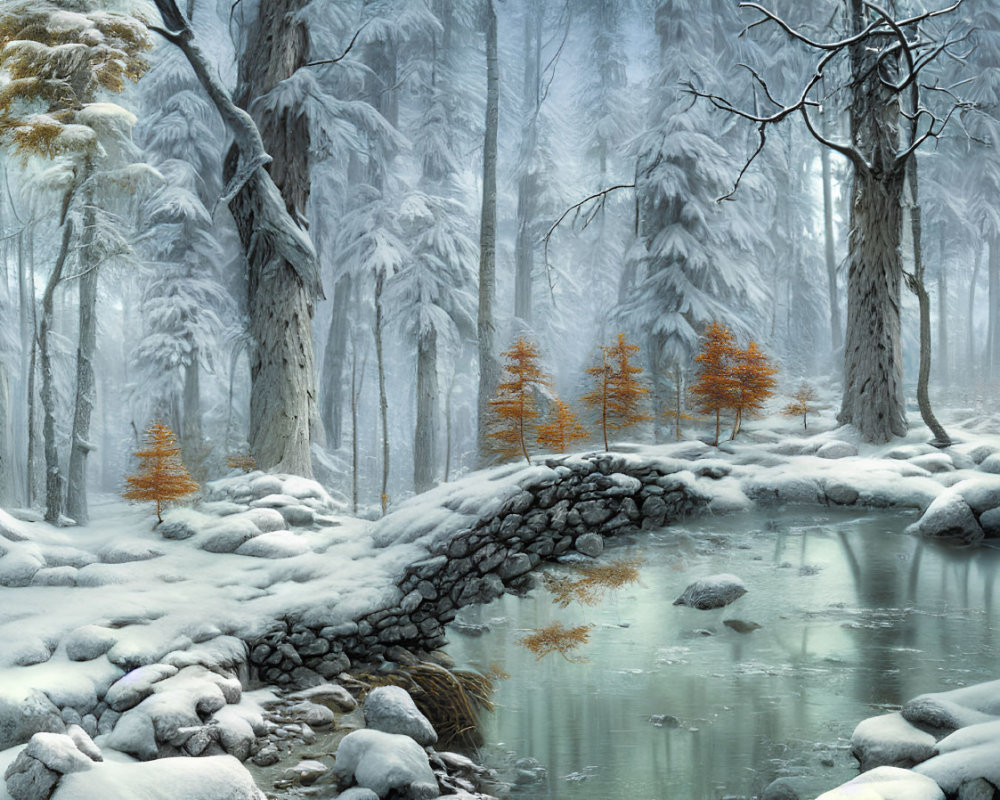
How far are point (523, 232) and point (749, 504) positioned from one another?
10897 millimetres

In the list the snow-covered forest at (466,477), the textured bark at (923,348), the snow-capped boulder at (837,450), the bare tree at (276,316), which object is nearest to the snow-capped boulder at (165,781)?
the snow-covered forest at (466,477)

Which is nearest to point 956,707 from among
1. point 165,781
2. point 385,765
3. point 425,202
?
point 385,765

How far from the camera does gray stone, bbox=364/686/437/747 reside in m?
4.25

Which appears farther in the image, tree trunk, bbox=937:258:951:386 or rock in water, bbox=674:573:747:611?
tree trunk, bbox=937:258:951:386

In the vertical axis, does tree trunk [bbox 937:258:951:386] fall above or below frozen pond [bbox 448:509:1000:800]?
above

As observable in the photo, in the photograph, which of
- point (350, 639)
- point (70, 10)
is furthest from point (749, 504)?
point (70, 10)

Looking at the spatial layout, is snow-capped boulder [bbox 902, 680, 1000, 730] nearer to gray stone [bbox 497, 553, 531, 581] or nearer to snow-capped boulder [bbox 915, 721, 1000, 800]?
snow-capped boulder [bbox 915, 721, 1000, 800]

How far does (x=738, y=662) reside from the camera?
4547mm

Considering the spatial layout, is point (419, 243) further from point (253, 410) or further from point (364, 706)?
point (364, 706)

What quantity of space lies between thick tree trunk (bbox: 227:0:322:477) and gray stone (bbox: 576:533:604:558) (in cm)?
334

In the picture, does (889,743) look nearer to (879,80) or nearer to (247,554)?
(247,554)

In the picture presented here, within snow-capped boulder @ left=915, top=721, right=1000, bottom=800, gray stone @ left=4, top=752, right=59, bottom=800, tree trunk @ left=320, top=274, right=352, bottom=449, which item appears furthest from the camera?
tree trunk @ left=320, top=274, right=352, bottom=449

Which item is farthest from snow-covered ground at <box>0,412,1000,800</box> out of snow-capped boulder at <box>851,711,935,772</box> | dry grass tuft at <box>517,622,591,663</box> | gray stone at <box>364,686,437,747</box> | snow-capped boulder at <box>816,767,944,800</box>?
snow-capped boulder at <box>851,711,935,772</box>

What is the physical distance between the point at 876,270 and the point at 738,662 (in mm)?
6209
